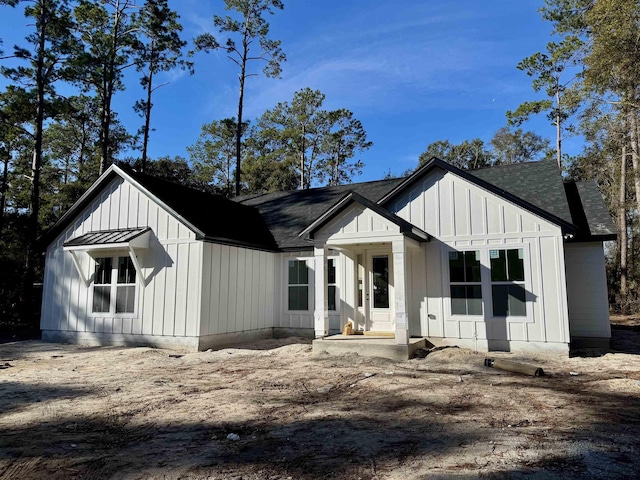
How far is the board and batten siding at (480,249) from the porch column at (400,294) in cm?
137

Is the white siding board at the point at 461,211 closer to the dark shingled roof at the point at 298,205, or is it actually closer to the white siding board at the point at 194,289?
the dark shingled roof at the point at 298,205

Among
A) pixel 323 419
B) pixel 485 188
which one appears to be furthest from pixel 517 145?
pixel 323 419

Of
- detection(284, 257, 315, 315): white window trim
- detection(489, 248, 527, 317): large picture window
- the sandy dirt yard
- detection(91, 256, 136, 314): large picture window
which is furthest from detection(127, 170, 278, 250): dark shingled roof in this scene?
detection(489, 248, 527, 317): large picture window

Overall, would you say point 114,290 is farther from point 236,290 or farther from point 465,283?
point 465,283

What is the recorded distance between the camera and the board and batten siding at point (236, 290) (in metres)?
11.3

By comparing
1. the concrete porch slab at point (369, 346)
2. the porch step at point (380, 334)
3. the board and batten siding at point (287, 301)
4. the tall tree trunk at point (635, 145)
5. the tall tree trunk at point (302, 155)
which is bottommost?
the concrete porch slab at point (369, 346)

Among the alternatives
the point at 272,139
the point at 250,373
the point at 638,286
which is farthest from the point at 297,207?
the point at 272,139

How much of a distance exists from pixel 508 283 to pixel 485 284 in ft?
1.69

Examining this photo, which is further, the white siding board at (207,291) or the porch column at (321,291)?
the white siding board at (207,291)

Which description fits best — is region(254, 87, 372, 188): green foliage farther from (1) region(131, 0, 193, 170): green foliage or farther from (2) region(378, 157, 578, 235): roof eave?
(2) region(378, 157, 578, 235): roof eave

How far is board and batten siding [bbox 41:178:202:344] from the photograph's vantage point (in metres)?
11.3

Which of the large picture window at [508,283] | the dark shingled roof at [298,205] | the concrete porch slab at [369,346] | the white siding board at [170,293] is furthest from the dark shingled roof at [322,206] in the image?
the concrete porch slab at [369,346]

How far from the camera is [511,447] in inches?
157

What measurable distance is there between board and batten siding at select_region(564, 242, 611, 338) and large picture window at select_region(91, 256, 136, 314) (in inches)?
468
